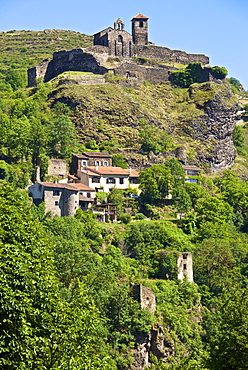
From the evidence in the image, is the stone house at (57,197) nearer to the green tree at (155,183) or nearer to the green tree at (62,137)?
the green tree at (155,183)

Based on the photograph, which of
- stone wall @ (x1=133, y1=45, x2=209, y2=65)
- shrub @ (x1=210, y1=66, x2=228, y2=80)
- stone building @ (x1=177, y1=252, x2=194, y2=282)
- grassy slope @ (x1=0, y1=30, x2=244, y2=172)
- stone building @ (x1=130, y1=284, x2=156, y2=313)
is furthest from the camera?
stone wall @ (x1=133, y1=45, x2=209, y2=65)

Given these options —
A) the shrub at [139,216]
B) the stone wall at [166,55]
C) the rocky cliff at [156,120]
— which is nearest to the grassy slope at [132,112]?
the rocky cliff at [156,120]

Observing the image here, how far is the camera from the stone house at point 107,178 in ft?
291

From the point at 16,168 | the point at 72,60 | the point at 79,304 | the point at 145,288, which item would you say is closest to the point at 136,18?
the point at 72,60

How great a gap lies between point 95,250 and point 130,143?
32.2m

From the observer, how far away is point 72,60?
11875 centimetres

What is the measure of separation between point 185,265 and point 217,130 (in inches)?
1843

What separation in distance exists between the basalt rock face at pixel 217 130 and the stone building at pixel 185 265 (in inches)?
1424

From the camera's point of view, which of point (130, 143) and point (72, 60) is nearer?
point (130, 143)

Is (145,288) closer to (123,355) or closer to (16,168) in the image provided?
(123,355)

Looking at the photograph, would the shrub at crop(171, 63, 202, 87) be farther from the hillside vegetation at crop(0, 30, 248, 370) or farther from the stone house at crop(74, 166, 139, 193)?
the stone house at crop(74, 166, 139, 193)

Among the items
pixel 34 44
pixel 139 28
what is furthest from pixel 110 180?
pixel 34 44

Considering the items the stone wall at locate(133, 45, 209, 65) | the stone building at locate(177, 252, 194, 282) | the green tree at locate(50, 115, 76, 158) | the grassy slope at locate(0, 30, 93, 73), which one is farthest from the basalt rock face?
the grassy slope at locate(0, 30, 93, 73)

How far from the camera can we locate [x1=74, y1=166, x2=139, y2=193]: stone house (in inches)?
3492
